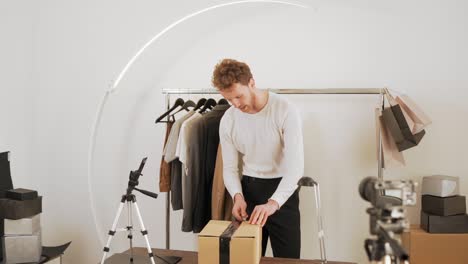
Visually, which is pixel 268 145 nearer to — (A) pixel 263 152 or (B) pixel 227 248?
(A) pixel 263 152

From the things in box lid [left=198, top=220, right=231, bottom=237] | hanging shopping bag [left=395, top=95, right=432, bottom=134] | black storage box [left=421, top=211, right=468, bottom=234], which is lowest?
black storage box [left=421, top=211, right=468, bottom=234]

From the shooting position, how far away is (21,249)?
2.60 meters

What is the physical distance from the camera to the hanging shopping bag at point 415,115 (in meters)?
2.76

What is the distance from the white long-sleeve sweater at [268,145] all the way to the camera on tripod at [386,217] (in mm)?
1163

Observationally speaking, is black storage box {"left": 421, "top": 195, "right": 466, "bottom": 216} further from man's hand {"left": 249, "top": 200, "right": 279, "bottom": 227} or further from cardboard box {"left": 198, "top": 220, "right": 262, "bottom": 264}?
cardboard box {"left": 198, "top": 220, "right": 262, "bottom": 264}

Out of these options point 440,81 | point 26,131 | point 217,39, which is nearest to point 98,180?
point 26,131

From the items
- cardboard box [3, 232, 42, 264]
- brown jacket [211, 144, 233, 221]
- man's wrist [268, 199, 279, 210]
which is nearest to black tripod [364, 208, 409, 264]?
man's wrist [268, 199, 279, 210]

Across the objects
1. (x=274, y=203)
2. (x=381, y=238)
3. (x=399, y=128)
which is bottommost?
(x=274, y=203)

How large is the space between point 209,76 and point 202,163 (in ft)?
2.82

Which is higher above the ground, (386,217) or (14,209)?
(386,217)

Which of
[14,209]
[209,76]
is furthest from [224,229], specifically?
[209,76]

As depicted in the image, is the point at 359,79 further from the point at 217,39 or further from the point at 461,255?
the point at 461,255

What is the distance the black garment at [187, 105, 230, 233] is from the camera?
281 centimetres

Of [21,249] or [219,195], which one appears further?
[219,195]
